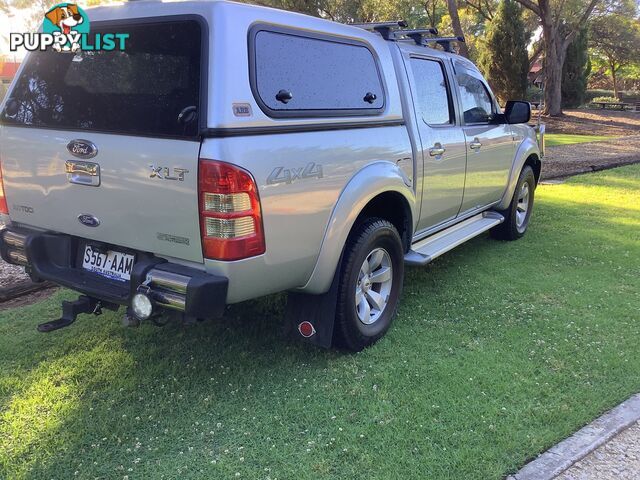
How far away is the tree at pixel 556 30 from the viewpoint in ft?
76.1

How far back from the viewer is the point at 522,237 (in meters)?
6.63

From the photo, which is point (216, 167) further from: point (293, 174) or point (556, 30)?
point (556, 30)

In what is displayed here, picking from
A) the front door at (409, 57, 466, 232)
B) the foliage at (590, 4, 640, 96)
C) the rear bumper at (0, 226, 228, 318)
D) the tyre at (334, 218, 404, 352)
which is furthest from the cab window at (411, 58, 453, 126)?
the foliage at (590, 4, 640, 96)

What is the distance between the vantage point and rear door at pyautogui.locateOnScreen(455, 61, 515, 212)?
5.05m

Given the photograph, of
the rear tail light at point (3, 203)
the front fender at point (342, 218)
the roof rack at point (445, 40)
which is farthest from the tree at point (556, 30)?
the rear tail light at point (3, 203)

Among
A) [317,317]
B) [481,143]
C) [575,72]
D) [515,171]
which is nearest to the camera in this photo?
[317,317]

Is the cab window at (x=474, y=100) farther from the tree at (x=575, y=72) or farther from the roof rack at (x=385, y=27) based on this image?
the tree at (x=575, y=72)

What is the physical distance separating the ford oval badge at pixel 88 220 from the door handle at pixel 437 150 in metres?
2.44

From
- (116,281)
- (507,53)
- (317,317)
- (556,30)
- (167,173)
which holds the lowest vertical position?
(317,317)

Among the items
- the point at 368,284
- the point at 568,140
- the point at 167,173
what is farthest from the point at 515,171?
the point at 568,140

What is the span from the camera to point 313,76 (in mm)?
3312

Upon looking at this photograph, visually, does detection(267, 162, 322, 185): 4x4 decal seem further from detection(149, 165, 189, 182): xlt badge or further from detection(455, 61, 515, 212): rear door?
detection(455, 61, 515, 212): rear door

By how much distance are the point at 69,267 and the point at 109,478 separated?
4.23 ft

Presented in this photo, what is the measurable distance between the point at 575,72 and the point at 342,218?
33.6 metres
